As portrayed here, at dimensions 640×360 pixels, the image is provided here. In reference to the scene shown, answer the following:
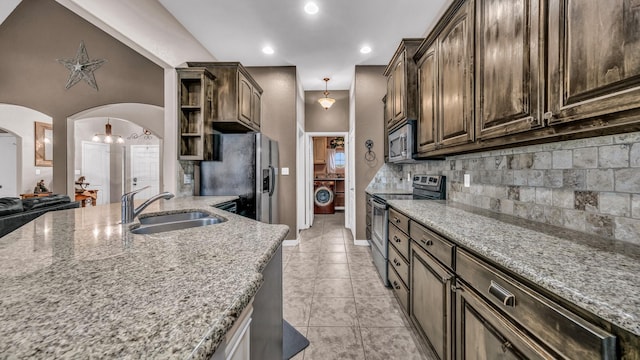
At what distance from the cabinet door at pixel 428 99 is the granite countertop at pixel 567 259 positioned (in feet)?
3.30

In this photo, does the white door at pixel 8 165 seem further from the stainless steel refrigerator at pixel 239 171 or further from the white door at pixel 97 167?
the stainless steel refrigerator at pixel 239 171

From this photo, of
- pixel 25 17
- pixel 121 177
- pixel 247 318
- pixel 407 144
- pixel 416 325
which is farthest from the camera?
pixel 121 177

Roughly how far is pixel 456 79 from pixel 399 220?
3.86 feet

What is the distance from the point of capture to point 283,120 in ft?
14.0

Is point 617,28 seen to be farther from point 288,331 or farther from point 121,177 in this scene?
point 121,177

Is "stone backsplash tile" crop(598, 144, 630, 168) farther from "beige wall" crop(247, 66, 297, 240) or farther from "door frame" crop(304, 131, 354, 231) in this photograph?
"door frame" crop(304, 131, 354, 231)

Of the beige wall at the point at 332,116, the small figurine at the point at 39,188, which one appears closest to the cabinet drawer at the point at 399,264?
the beige wall at the point at 332,116

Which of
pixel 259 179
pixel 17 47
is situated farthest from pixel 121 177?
pixel 259 179

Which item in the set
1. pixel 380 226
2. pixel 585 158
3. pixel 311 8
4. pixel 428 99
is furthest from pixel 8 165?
pixel 585 158

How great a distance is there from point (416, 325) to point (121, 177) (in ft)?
28.4

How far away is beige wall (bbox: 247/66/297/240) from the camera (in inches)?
166

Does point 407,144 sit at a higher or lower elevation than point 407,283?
higher

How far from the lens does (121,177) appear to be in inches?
290

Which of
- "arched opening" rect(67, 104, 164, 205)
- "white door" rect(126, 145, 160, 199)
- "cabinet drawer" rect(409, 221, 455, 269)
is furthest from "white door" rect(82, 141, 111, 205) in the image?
"cabinet drawer" rect(409, 221, 455, 269)
